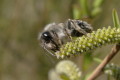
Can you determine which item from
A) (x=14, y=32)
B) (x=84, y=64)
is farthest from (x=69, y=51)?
(x=14, y=32)

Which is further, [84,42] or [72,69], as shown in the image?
[72,69]

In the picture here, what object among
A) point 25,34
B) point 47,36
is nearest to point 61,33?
point 47,36

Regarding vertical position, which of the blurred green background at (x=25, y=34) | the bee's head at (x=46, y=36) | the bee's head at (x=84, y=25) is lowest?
the bee's head at (x=84, y=25)

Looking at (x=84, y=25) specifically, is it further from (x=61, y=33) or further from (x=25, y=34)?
(x=25, y=34)

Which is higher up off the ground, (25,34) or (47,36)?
(25,34)

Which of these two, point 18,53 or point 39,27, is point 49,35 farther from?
point 18,53

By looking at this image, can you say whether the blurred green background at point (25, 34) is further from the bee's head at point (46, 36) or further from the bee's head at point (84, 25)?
the bee's head at point (84, 25)

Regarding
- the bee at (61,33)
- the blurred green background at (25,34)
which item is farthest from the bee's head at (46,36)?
the blurred green background at (25,34)
